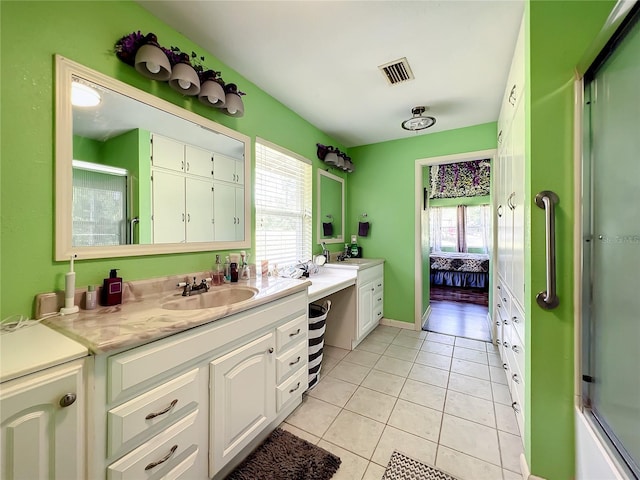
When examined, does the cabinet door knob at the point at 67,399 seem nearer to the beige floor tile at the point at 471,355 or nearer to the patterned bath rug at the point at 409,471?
the patterned bath rug at the point at 409,471

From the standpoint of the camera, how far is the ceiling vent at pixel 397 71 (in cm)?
186

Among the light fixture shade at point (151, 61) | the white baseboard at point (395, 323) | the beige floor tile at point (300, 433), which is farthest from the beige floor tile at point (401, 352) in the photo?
the light fixture shade at point (151, 61)

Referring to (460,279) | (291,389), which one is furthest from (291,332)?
(460,279)

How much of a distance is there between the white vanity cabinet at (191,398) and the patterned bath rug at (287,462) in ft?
0.21

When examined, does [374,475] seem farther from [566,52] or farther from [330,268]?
[566,52]

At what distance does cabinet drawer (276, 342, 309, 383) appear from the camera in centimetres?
153

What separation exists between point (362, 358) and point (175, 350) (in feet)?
6.45

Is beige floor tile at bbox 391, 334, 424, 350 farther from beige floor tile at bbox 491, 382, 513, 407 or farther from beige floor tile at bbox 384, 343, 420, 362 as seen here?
beige floor tile at bbox 491, 382, 513, 407

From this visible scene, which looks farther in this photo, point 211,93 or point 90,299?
point 211,93

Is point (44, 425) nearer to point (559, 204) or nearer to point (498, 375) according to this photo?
point (559, 204)

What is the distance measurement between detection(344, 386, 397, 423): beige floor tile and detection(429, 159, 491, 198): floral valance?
5.12 metres

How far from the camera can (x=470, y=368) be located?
232cm

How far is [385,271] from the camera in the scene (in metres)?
3.44

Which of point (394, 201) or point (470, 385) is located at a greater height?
point (394, 201)
